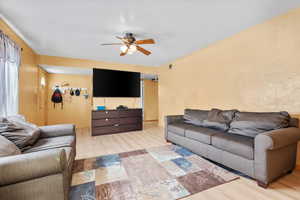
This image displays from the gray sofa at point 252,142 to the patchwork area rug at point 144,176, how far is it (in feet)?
0.73

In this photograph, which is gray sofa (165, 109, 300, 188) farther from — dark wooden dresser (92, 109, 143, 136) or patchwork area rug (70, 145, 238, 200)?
dark wooden dresser (92, 109, 143, 136)

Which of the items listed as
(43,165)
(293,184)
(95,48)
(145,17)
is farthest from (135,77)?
(293,184)

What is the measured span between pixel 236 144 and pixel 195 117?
1.27 meters

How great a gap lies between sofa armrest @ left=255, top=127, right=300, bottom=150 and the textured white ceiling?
5.90ft

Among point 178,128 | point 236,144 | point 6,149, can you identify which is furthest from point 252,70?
point 6,149

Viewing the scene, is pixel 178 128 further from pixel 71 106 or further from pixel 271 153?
pixel 71 106

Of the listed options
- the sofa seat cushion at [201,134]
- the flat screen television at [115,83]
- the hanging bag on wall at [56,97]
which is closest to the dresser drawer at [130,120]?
the flat screen television at [115,83]

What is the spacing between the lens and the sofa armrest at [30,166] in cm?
93

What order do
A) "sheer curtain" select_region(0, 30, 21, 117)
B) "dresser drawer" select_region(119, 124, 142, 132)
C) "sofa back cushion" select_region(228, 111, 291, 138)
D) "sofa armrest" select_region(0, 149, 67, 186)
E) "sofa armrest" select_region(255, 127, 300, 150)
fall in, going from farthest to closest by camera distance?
"dresser drawer" select_region(119, 124, 142, 132) → "sheer curtain" select_region(0, 30, 21, 117) → "sofa back cushion" select_region(228, 111, 291, 138) → "sofa armrest" select_region(255, 127, 300, 150) → "sofa armrest" select_region(0, 149, 67, 186)

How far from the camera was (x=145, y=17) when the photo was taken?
2102mm

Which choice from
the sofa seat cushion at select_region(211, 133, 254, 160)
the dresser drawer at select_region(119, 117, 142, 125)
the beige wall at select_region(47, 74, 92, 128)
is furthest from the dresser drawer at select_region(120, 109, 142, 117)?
the sofa seat cushion at select_region(211, 133, 254, 160)

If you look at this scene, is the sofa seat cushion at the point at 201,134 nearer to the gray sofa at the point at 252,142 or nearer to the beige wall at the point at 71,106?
the gray sofa at the point at 252,142

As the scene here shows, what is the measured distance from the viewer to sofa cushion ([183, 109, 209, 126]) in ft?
9.37

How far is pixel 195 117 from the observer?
2980mm
